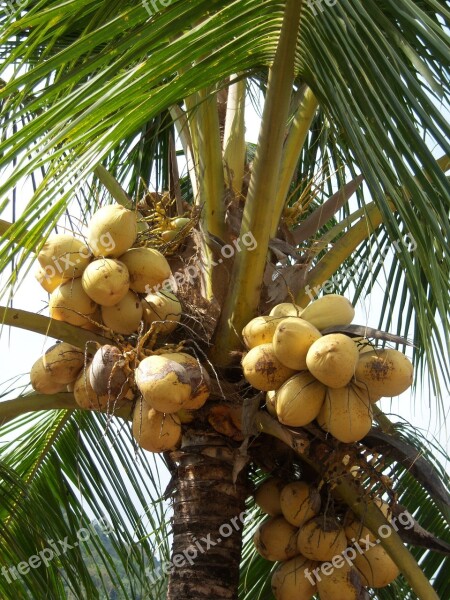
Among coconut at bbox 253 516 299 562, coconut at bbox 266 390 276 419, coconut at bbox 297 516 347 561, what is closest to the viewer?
coconut at bbox 266 390 276 419

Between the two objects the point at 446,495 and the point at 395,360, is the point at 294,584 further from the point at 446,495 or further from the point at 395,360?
the point at 395,360

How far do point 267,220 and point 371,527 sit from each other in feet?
2.93

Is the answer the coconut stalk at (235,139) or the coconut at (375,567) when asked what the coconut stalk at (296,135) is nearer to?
the coconut stalk at (235,139)

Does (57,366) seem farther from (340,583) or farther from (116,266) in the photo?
(340,583)

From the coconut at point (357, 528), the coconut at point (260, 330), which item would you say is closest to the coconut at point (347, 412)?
the coconut at point (260, 330)

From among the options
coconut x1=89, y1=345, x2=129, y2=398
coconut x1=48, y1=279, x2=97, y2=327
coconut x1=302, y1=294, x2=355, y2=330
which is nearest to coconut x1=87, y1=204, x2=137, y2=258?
coconut x1=48, y1=279, x2=97, y2=327

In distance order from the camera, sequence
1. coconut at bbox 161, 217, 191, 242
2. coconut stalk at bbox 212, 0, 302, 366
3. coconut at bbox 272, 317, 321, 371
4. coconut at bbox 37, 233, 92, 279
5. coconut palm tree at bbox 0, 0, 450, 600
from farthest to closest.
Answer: coconut at bbox 161, 217, 191, 242
coconut at bbox 37, 233, 92, 279
coconut at bbox 272, 317, 321, 371
coconut stalk at bbox 212, 0, 302, 366
coconut palm tree at bbox 0, 0, 450, 600

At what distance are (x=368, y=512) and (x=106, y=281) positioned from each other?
37.9 inches

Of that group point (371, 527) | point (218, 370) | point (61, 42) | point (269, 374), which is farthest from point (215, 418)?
point (61, 42)

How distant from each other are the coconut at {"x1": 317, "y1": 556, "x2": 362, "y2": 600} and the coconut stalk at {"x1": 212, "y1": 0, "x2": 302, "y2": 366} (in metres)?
0.68

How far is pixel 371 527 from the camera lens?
2.35 meters

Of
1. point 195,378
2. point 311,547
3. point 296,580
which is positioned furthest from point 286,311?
point 296,580

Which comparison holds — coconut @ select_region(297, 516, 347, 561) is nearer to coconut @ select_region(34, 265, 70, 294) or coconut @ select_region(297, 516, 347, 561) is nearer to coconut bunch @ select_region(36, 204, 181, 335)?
coconut bunch @ select_region(36, 204, 181, 335)

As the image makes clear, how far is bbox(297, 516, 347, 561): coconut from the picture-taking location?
2.42m
